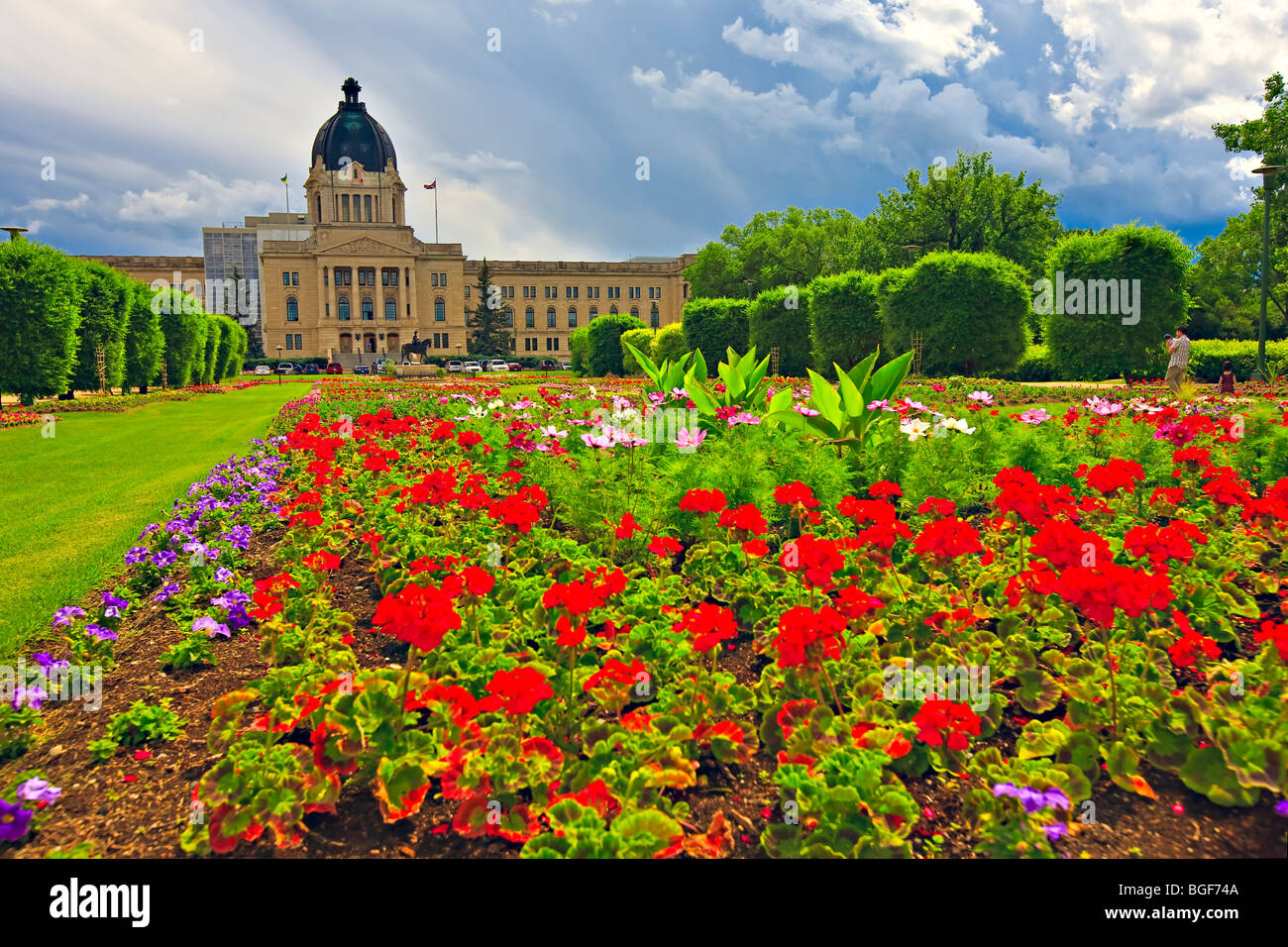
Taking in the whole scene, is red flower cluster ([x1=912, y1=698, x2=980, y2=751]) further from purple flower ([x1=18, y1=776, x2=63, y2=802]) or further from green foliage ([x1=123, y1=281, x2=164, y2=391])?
green foliage ([x1=123, y1=281, x2=164, y2=391])

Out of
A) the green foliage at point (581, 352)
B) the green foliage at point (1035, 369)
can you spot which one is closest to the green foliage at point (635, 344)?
the green foliage at point (581, 352)

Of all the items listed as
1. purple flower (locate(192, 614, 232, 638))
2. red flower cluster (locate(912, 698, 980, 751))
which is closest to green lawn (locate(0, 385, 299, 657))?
purple flower (locate(192, 614, 232, 638))

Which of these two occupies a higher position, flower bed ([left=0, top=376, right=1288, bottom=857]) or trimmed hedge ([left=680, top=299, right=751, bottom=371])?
trimmed hedge ([left=680, top=299, right=751, bottom=371])

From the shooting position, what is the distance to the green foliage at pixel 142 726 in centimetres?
260

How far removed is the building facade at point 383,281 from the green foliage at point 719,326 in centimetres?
4439

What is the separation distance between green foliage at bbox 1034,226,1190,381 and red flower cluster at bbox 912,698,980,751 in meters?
22.8

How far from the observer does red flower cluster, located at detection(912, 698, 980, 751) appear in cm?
208

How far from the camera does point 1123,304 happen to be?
21.1 m

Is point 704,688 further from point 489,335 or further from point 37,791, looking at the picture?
point 489,335

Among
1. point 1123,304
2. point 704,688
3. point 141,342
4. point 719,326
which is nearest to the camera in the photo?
point 704,688

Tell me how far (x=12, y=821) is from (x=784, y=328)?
2786 cm

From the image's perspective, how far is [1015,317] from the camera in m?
22.1

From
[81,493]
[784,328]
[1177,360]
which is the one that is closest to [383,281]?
[784,328]
